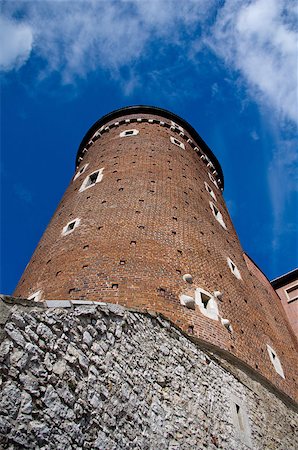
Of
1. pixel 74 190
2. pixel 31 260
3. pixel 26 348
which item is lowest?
pixel 26 348

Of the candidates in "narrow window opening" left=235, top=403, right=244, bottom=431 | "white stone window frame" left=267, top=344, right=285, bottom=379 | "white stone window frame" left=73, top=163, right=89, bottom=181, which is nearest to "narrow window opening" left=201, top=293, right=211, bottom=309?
"narrow window opening" left=235, top=403, right=244, bottom=431

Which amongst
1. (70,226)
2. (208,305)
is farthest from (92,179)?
(208,305)

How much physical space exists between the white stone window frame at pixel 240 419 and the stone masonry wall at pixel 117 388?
2 centimetres

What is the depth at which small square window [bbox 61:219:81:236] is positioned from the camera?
10852 millimetres

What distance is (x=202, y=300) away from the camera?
9.18 meters

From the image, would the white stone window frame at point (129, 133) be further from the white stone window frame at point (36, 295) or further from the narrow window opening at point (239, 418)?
the narrow window opening at point (239, 418)

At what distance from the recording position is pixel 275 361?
34.8 feet

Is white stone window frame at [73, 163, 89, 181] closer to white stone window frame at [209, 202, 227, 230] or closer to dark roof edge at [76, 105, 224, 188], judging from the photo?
dark roof edge at [76, 105, 224, 188]

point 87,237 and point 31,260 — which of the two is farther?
point 31,260

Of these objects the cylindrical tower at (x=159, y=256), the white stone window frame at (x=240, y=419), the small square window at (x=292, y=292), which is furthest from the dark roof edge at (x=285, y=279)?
the white stone window frame at (x=240, y=419)

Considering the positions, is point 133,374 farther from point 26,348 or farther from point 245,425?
point 245,425

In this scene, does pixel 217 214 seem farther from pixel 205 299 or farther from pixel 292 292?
pixel 292 292

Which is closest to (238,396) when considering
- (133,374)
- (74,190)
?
(133,374)

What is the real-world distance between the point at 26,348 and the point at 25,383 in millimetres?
366
